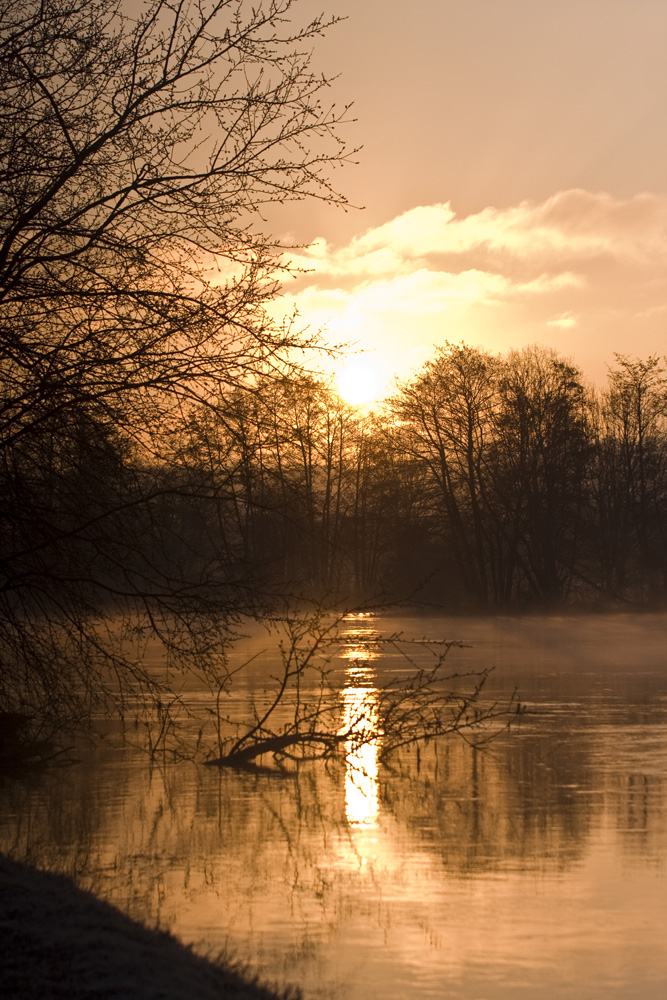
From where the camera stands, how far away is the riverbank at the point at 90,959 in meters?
4.88

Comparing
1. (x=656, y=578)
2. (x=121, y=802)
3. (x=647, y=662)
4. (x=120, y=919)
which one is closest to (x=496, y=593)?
(x=656, y=578)

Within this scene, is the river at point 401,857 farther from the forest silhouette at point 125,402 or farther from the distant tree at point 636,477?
the distant tree at point 636,477

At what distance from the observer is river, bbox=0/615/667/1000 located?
6820 millimetres

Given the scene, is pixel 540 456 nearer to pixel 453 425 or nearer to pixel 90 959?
pixel 453 425

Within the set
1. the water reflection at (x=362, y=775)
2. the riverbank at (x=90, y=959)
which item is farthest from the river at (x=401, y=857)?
the riverbank at (x=90, y=959)

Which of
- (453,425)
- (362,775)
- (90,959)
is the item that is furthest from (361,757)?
(453,425)

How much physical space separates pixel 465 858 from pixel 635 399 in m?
49.6

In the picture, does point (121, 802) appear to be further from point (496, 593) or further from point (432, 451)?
point (496, 593)

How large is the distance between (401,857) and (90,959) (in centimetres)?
443

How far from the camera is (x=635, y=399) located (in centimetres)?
5650

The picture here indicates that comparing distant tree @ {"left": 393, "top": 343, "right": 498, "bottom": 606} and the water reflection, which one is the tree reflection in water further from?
distant tree @ {"left": 393, "top": 343, "right": 498, "bottom": 606}

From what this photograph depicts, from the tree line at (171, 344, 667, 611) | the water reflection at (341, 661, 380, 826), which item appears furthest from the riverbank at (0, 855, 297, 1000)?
the tree line at (171, 344, 667, 611)

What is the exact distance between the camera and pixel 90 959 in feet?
17.0

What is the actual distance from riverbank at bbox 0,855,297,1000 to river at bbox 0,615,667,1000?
0.89 m
